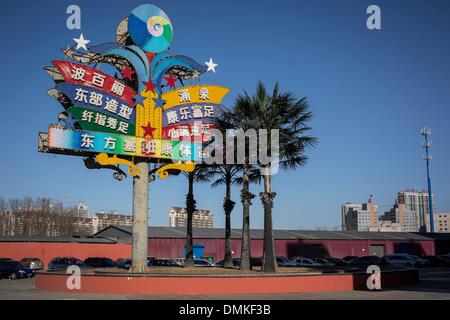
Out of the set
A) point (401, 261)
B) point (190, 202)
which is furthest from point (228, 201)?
point (401, 261)

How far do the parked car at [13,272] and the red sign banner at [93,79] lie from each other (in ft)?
55.3

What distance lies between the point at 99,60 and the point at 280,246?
4397cm

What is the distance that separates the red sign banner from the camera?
28.4 metres

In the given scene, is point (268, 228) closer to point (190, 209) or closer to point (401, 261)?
point (190, 209)

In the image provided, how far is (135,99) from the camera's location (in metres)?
30.7

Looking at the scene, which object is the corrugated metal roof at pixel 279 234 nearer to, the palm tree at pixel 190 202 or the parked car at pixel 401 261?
the parked car at pixel 401 261

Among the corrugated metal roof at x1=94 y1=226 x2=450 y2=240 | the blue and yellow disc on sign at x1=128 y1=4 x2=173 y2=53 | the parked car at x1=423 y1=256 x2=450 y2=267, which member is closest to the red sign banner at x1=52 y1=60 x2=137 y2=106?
the blue and yellow disc on sign at x1=128 y1=4 x2=173 y2=53

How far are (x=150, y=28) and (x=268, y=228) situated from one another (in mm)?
13675

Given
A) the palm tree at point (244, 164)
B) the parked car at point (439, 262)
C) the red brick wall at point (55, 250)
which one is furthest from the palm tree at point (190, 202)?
the parked car at point (439, 262)

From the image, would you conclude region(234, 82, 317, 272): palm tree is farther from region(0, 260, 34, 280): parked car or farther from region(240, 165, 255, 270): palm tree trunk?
region(0, 260, 34, 280): parked car

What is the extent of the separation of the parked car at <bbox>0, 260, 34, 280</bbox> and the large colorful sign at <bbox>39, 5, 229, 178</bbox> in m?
14.6
